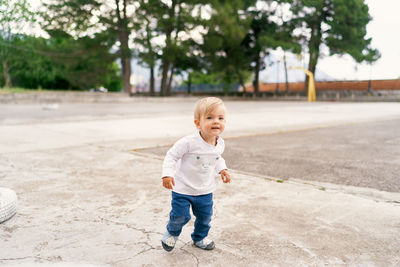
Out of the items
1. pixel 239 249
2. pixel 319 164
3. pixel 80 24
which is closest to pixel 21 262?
pixel 239 249

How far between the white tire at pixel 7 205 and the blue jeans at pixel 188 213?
124cm

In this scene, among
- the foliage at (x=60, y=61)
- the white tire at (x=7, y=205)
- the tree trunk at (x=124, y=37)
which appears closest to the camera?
the white tire at (x=7, y=205)

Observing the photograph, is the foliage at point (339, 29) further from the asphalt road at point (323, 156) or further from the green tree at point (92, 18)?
the asphalt road at point (323, 156)

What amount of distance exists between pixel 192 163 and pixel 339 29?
1302 inches

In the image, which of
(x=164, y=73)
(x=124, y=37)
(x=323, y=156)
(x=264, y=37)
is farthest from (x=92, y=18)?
(x=323, y=156)

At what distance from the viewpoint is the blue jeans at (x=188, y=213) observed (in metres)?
2.10

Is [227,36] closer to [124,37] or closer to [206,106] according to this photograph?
[124,37]

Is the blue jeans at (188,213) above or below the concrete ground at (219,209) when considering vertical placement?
above

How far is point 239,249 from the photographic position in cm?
211

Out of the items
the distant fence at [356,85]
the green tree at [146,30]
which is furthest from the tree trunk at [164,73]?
the distant fence at [356,85]

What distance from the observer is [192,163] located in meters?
2.13

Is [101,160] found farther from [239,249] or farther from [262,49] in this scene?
[262,49]

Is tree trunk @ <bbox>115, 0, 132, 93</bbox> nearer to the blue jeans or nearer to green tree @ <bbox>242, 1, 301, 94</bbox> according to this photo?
green tree @ <bbox>242, 1, 301, 94</bbox>

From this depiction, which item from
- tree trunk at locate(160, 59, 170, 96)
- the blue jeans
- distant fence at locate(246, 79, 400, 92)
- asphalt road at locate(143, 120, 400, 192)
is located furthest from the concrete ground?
distant fence at locate(246, 79, 400, 92)
